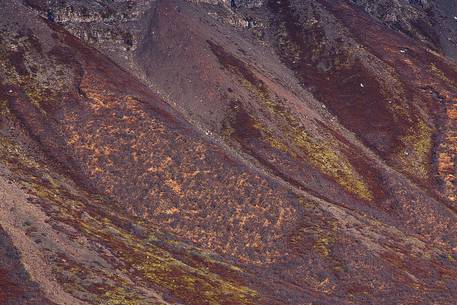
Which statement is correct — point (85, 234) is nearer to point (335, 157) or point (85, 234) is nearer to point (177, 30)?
point (335, 157)

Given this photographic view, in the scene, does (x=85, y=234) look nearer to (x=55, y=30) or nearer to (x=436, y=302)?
(x=436, y=302)

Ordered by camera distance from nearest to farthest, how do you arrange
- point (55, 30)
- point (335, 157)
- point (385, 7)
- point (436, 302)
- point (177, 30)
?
point (436, 302) → point (335, 157) → point (55, 30) → point (177, 30) → point (385, 7)

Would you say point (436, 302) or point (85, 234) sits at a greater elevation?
point (436, 302)

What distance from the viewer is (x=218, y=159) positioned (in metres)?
96.8

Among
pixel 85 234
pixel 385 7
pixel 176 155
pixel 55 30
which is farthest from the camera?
pixel 385 7

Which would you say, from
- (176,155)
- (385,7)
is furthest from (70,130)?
(385,7)

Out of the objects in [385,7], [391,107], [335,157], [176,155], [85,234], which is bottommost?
[85,234]

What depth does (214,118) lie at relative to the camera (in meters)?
116

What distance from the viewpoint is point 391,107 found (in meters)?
138

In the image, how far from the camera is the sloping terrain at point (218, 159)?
73500 millimetres

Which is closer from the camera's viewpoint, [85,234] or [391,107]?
[85,234]

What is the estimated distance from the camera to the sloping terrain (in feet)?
241

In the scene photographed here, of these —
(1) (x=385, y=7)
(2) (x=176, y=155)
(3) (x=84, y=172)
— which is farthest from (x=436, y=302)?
(1) (x=385, y=7)

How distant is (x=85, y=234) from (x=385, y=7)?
452ft
